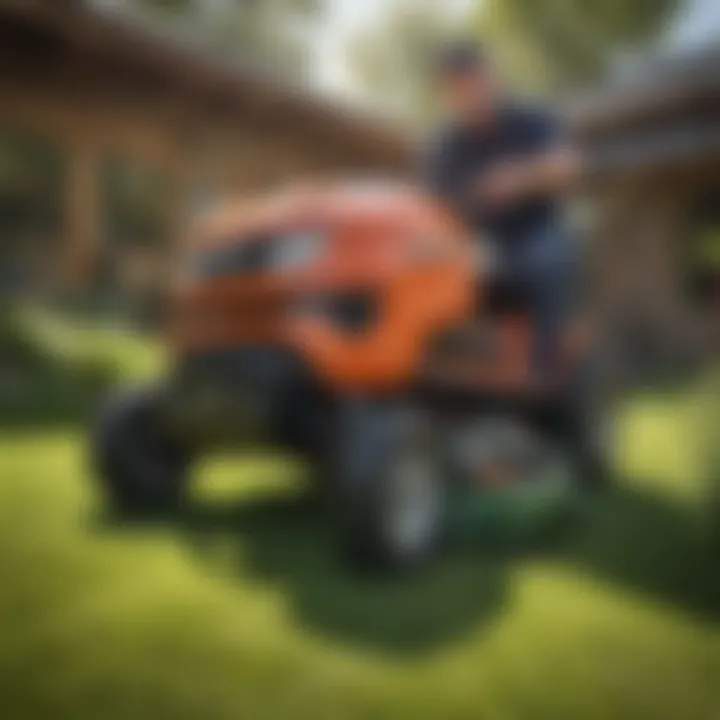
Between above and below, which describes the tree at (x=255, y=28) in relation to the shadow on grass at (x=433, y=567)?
above

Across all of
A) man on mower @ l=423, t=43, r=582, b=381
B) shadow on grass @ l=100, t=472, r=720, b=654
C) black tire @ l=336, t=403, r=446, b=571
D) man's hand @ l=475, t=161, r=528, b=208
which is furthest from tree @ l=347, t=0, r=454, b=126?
shadow on grass @ l=100, t=472, r=720, b=654

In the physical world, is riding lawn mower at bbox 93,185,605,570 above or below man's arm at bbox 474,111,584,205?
below

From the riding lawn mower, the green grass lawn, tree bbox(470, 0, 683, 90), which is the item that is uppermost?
tree bbox(470, 0, 683, 90)

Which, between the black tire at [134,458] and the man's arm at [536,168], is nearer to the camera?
the black tire at [134,458]

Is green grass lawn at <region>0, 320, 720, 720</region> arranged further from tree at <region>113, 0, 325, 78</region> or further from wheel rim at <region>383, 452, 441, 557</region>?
tree at <region>113, 0, 325, 78</region>

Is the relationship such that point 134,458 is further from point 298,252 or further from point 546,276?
point 546,276

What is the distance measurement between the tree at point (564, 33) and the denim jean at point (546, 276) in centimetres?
16

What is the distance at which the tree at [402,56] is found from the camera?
81cm

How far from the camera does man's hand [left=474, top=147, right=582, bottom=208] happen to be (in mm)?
860

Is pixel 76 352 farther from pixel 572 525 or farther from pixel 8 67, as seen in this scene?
pixel 572 525

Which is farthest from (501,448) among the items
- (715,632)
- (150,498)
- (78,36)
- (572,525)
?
(78,36)

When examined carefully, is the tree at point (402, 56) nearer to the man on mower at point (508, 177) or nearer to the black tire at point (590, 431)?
the man on mower at point (508, 177)

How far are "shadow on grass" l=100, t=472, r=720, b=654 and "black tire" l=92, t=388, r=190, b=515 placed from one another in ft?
0.11

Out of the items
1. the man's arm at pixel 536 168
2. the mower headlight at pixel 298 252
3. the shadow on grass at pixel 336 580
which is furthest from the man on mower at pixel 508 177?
the shadow on grass at pixel 336 580
